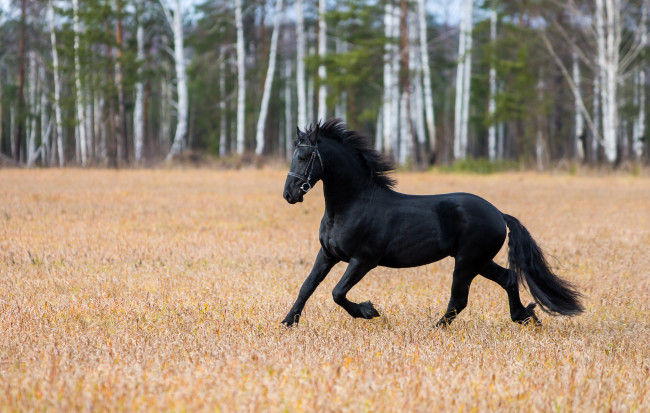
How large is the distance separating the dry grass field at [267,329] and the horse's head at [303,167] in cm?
116

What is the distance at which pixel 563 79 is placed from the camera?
42031mm

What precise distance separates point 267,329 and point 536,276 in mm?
2502

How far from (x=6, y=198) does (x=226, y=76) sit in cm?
3675

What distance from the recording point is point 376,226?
20.2ft

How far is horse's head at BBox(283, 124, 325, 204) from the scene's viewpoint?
5.86m

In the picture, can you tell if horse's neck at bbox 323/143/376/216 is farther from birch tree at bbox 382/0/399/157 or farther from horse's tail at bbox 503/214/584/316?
birch tree at bbox 382/0/399/157

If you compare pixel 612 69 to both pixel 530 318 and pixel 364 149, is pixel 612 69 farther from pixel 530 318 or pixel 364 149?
pixel 364 149

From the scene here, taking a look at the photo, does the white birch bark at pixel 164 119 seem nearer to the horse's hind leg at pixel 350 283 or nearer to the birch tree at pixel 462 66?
the birch tree at pixel 462 66

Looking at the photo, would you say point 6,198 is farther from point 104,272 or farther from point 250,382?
point 250,382

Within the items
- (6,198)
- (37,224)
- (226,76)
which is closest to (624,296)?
(37,224)

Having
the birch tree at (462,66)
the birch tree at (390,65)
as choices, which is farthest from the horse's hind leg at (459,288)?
the birch tree at (462,66)

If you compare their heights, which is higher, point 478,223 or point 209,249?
point 478,223

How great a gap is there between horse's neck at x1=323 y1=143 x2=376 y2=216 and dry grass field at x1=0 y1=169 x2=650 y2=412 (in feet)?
3.54

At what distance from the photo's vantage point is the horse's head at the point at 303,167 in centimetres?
586
